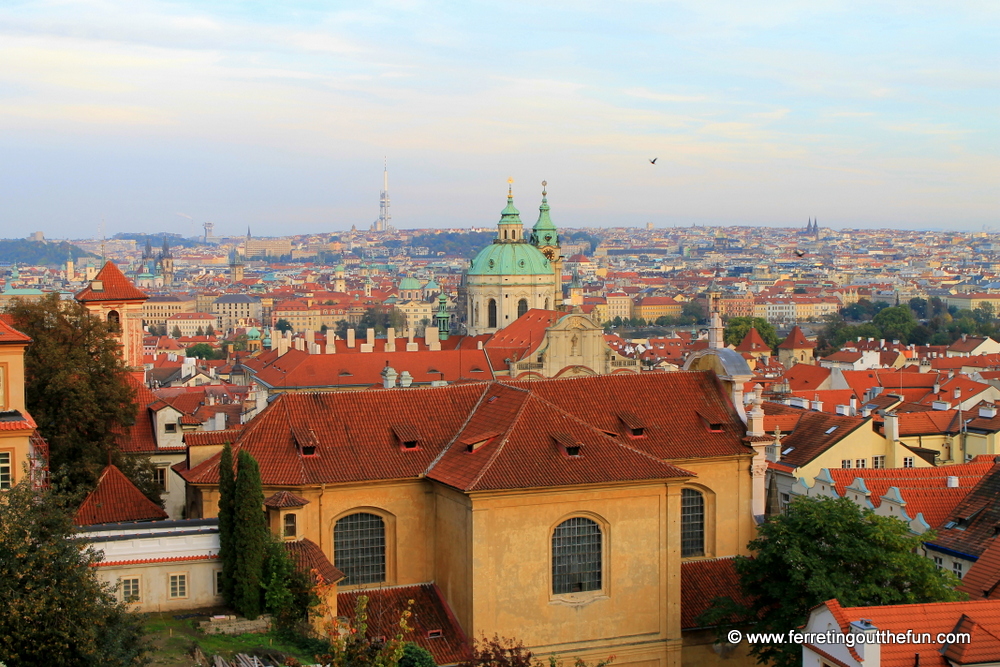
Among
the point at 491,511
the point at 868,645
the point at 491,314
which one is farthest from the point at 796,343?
the point at 868,645

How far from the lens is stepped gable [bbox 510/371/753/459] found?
31297mm

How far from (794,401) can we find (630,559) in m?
27.7

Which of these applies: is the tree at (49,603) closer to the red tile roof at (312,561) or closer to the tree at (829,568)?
the red tile roof at (312,561)

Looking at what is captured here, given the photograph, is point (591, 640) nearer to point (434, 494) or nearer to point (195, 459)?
point (434, 494)

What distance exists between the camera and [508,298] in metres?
109

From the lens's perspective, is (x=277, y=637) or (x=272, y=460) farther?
(x=272, y=460)

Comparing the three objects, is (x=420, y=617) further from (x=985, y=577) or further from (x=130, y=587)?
(x=985, y=577)

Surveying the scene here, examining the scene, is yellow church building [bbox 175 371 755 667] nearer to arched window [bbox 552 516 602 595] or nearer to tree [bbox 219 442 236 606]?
arched window [bbox 552 516 602 595]

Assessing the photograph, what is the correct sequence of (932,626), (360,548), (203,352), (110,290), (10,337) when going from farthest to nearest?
(203,352) < (110,290) < (360,548) < (10,337) < (932,626)

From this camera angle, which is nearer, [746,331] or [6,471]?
[6,471]

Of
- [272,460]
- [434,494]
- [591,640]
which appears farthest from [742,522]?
[272,460]

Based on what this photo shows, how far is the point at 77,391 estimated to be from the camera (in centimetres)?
3491

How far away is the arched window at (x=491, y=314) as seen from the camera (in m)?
110

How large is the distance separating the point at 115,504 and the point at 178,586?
5582 mm
